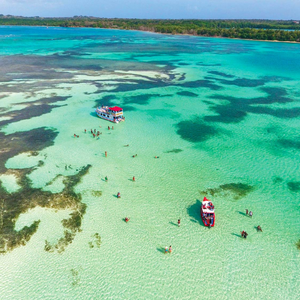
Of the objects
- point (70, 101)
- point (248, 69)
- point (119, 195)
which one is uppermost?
point (248, 69)

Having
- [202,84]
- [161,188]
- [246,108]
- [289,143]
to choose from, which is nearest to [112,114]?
[161,188]

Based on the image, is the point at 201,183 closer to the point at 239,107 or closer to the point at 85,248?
the point at 85,248

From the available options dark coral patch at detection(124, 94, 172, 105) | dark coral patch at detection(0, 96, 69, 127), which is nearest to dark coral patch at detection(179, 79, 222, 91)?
dark coral patch at detection(124, 94, 172, 105)

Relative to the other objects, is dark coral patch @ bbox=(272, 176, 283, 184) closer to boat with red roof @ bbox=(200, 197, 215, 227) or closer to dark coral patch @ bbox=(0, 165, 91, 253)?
boat with red roof @ bbox=(200, 197, 215, 227)

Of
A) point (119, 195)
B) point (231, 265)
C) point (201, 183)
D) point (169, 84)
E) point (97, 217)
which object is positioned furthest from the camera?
point (169, 84)

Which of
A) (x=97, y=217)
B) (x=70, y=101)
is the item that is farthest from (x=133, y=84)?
(x=97, y=217)
